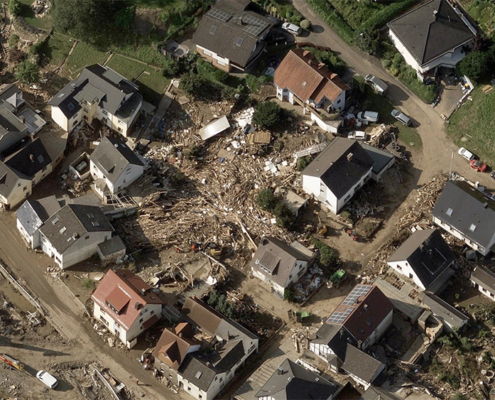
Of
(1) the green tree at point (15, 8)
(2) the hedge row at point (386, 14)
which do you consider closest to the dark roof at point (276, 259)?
(2) the hedge row at point (386, 14)

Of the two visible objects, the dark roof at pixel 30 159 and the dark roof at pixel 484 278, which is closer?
the dark roof at pixel 484 278

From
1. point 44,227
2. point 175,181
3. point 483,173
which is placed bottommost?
point 44,227

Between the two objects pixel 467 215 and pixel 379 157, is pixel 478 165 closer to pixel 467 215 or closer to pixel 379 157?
pixel 467 215

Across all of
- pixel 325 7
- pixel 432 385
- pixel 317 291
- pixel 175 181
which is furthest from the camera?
pixel 325 7

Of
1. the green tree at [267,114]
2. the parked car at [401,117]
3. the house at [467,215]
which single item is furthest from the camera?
the parked car at [401,117]

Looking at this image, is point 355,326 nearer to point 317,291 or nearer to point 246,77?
point 317,291

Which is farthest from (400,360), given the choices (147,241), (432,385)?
(147,241)

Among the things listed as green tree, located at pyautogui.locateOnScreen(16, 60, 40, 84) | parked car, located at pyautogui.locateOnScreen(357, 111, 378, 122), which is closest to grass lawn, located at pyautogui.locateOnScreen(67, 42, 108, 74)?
green tree, located at pyautogui.locateOnScreen(16, 60, 40, 84)

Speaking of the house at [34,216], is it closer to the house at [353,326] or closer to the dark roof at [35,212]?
the dark roof at [35,212]

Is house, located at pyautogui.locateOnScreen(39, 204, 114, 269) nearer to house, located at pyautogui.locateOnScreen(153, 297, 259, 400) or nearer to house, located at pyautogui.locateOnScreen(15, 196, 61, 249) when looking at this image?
house, located at pyautogui.locateOnScreen(15, 196, 61, 249)
